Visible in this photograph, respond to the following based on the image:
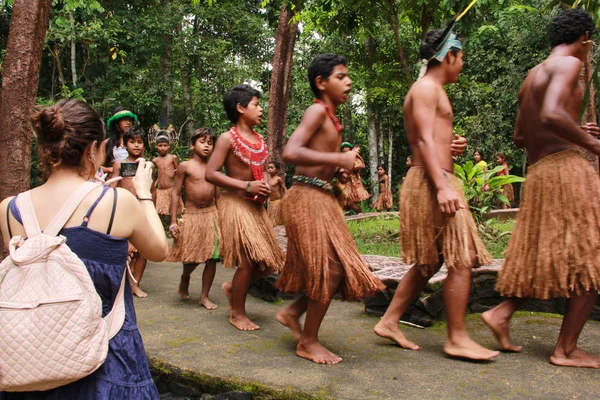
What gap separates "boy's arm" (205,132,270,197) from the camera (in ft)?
13.5

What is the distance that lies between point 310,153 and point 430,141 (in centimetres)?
67

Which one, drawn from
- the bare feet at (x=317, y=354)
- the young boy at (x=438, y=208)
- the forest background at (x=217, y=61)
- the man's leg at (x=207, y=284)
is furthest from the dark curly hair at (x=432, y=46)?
the forest background at (x=217, y=61)

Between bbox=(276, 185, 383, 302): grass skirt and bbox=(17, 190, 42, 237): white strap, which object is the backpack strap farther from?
bbox=(276, 185, 383, 302): grass skirt

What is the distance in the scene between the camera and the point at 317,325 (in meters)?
3.38

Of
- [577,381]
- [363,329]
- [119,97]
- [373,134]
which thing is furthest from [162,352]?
[373,134]

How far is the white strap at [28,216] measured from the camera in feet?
6.12

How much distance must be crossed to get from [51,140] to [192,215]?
348cm

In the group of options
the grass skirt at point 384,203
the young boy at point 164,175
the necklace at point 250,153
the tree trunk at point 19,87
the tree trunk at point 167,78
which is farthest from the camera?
the tree trunk at point 167,78

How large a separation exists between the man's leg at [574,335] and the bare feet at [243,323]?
1.96 metres

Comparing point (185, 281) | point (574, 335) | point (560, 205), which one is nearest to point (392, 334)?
point (574, 335)

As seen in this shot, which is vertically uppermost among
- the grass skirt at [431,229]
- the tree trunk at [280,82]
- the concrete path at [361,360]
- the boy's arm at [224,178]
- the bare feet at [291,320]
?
the tree trunk at [280,82]

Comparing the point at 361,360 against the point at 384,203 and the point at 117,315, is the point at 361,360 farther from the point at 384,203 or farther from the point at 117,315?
the point at 384,203

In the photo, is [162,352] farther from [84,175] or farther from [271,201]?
[271,201]

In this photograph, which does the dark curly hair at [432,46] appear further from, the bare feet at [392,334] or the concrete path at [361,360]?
the concrete path at [361,360]
